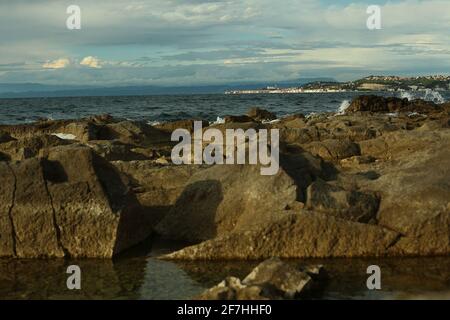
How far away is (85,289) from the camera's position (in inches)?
408

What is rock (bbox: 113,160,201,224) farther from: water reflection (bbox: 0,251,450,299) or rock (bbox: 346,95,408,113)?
rock (bbox: 346,95,408,113)

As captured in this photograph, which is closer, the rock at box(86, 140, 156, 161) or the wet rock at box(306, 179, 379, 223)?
the wet rock at box(306, 179, 379, 223)

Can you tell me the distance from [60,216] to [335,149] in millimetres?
10421

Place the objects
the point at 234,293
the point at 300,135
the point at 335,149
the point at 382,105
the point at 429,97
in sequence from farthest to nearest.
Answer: the point at 429,97 → the point at 382,105 → the point at 300,135 → the point at 335,149 → the point at 234,293

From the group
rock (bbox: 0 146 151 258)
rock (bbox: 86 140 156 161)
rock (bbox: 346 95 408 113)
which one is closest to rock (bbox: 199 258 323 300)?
rock (bbox: 0 146 151 258)

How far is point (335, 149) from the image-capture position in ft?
66.0

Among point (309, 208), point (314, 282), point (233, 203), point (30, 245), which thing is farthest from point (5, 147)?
point (314, 282)

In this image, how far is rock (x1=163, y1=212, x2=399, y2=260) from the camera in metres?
11.8

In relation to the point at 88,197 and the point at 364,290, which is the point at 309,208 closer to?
the point at 364,290
